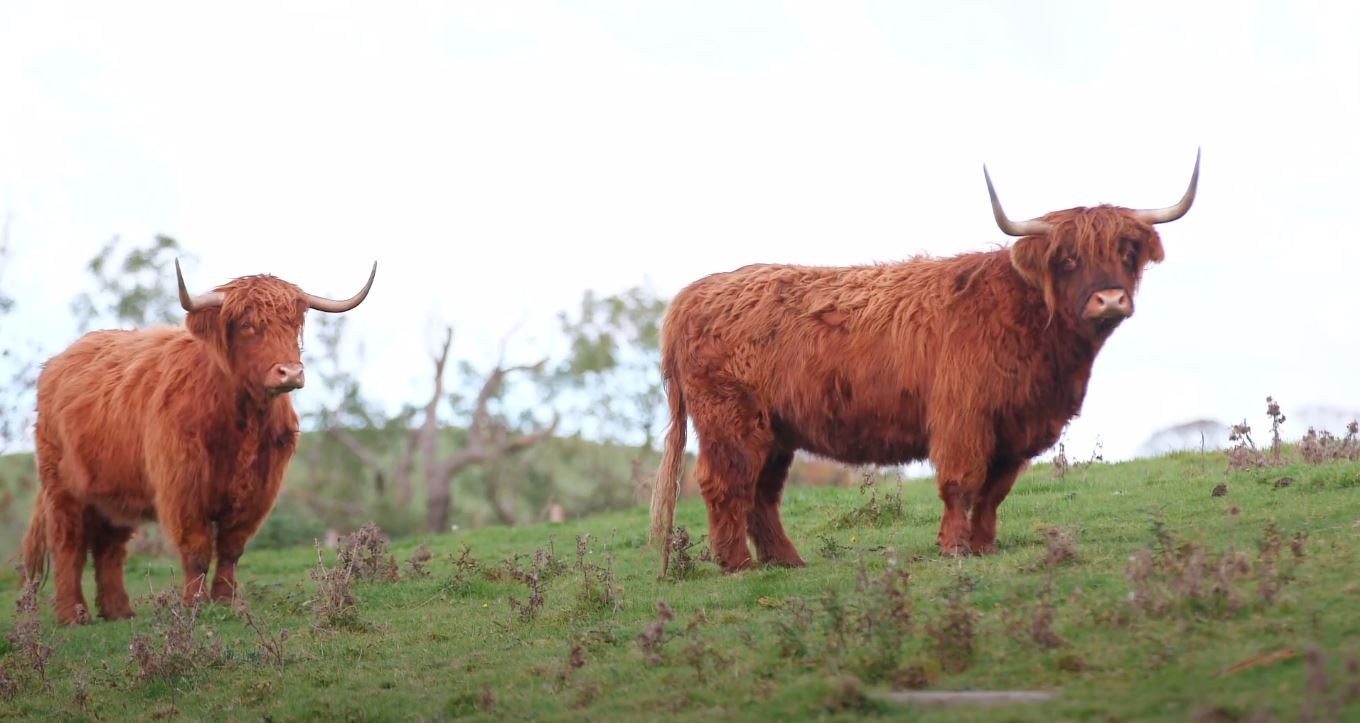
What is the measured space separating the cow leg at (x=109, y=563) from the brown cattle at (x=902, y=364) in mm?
4890

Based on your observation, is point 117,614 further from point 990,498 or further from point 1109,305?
point 1109,305

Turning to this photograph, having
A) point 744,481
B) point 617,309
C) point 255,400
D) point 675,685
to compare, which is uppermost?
point 617,309

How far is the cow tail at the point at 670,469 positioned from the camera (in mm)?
9906

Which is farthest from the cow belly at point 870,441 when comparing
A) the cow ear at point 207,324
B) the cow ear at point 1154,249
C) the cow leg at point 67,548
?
the cow leg at point 67,548

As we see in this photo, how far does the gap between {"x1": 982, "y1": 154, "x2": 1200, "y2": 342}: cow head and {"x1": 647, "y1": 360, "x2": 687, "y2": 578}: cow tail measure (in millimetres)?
2454

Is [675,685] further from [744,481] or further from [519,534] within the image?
[519,534]

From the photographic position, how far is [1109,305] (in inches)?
326

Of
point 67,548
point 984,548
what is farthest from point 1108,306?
point 67,548

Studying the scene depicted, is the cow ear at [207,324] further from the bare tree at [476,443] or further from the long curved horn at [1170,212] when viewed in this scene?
the bare tree at [476,443]

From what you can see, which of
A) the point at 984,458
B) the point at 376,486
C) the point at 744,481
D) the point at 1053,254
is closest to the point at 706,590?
the point at 744,481

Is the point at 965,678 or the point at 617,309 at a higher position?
the point at 617,309

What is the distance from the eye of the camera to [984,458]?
28.6 feet

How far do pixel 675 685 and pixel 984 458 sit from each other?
9.88 ft

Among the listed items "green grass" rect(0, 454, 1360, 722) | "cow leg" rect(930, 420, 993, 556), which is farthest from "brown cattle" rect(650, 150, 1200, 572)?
"green grass" rect(0, 454, 1360, 722)
